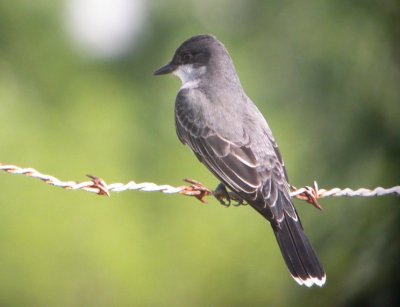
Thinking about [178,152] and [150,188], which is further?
[178,152]

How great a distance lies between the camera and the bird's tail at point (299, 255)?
5.22 m

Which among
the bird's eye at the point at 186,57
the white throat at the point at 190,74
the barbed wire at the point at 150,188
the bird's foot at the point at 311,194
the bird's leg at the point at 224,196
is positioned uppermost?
the bird's eye at the point at 186,57

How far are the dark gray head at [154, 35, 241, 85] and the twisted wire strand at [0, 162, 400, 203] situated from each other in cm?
154

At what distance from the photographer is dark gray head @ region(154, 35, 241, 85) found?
662cm

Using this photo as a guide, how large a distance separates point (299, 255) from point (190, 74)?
1904 millimetres

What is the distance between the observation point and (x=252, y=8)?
13.9m

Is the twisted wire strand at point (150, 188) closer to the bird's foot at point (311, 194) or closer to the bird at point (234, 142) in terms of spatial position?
the bird's foot at point (311, 194)

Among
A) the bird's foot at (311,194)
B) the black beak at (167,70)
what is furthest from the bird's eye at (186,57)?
the bird's foot at (311,194)

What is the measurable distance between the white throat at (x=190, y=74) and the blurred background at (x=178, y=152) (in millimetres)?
923

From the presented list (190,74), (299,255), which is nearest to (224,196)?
(299,255)

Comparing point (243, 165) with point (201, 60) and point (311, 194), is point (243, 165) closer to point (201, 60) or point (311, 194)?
point (311, 194)

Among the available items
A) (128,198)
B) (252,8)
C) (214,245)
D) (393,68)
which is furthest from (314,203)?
(252,8)

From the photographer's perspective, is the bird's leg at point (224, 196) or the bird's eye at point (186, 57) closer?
the bird's leg at point (224, 196)

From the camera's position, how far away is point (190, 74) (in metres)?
6.74
